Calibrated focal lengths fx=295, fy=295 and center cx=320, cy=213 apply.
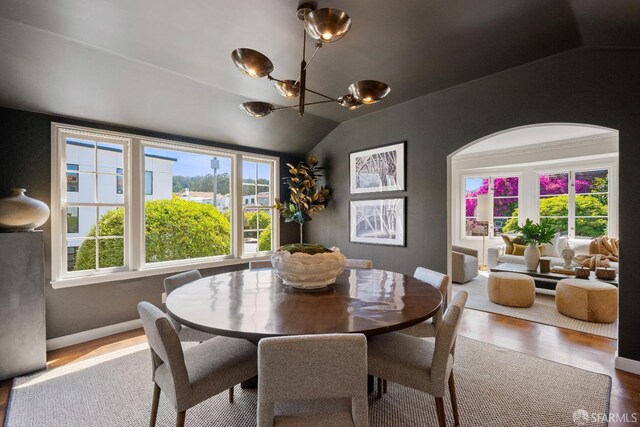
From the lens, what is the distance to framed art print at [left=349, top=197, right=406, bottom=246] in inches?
146

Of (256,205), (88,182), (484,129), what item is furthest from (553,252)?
(88,182)

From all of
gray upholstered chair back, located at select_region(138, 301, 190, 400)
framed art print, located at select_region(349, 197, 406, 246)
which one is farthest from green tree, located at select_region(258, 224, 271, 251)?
gray upholstered chair back, located at select_region(138, 301, 190, 400)

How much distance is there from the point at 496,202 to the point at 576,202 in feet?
4.62

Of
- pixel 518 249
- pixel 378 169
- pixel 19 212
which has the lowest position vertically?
pixel 518 249

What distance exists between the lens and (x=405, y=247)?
366 centimetres

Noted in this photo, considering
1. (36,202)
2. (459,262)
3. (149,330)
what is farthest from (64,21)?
(459,262)

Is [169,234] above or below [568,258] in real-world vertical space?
above

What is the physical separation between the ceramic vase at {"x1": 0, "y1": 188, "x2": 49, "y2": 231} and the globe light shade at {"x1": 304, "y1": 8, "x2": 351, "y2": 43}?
2608mm

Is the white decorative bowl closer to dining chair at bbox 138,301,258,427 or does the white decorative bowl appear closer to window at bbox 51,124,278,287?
dining chair at bbox 138,301,258,427

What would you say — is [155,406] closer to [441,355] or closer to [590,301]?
[441,355]

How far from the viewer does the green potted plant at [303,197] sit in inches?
173

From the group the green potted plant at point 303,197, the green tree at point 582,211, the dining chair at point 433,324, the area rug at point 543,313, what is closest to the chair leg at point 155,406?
the dining chair at point 433,324

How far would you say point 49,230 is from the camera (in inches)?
110

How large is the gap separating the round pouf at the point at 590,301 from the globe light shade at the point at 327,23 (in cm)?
389
